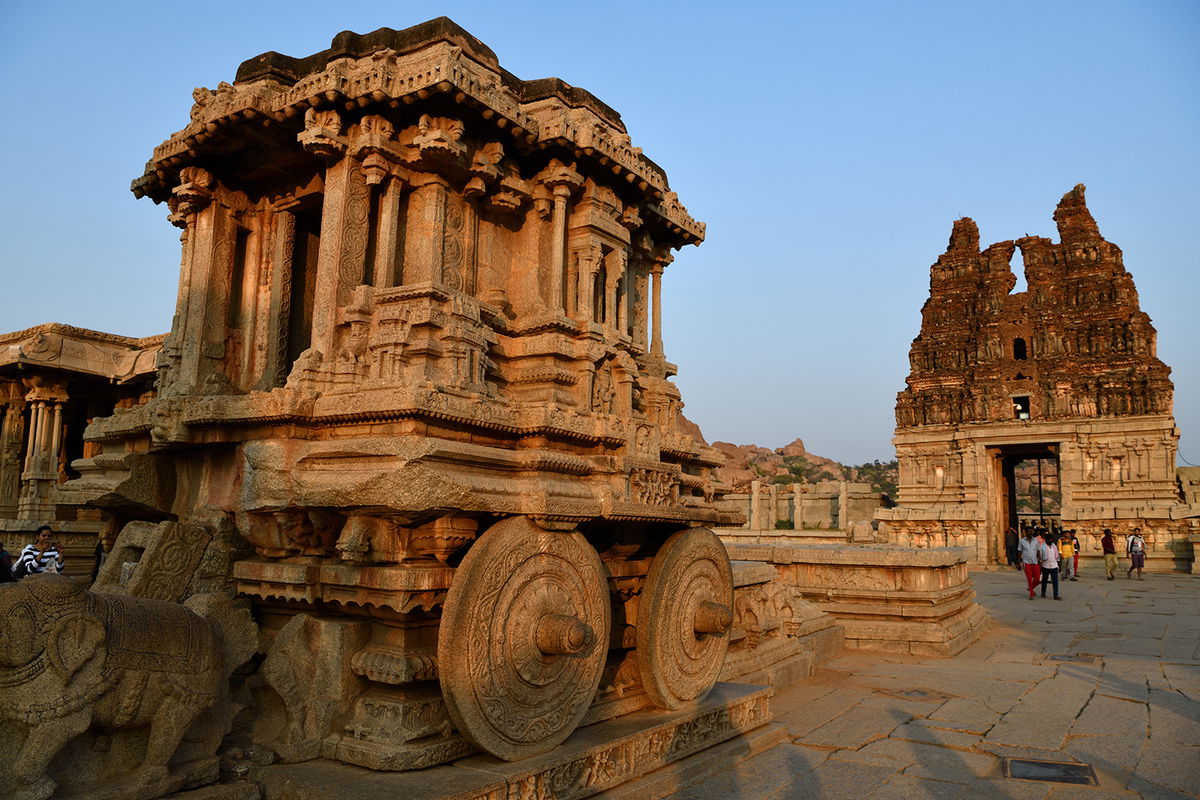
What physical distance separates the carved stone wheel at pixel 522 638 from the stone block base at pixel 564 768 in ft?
0.47

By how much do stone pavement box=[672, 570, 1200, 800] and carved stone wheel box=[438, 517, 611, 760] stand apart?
3.24ft

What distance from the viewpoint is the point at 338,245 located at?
207 inches

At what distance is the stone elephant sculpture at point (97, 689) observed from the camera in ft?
10.1

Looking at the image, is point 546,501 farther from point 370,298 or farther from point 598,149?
point 598,149

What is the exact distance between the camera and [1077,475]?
28781mm

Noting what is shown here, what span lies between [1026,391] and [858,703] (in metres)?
28.5

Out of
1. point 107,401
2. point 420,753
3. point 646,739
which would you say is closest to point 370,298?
point 420,753

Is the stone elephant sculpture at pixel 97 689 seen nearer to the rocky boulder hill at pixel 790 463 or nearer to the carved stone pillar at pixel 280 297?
the carved stone pillar at pixel 280 297

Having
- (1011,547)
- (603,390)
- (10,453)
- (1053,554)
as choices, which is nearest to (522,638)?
(603,390)

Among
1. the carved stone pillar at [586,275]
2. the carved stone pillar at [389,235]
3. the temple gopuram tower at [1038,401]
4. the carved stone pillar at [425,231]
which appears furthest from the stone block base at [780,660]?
the temple gopuram tower at [1038,401]

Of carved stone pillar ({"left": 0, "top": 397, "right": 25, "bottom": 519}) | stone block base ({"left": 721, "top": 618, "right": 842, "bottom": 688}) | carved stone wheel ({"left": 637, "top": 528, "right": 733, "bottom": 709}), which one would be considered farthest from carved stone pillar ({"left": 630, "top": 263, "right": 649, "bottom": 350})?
carved stone pillar ({"left": 0, "top": 397, "right": 25, "bottom": 519})

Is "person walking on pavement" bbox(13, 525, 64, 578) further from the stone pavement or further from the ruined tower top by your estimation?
the ruined tower top

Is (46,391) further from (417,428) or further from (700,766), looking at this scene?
(700,766)

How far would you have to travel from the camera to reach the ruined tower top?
2978 centimetres
